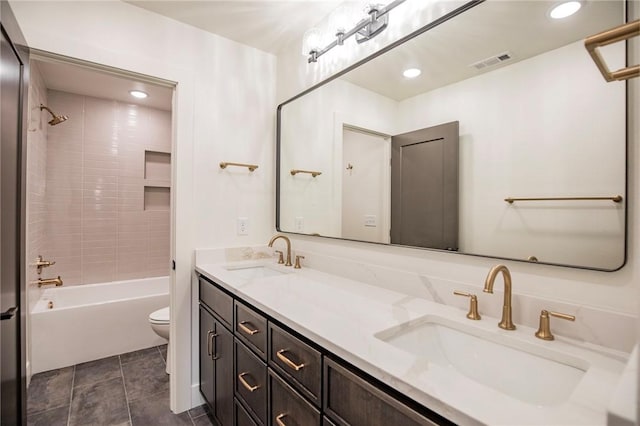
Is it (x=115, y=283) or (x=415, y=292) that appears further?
(x=115, y=283)

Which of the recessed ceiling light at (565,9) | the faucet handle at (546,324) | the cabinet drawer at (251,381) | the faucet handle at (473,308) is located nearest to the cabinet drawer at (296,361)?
the cabinet drawer at (251,381)

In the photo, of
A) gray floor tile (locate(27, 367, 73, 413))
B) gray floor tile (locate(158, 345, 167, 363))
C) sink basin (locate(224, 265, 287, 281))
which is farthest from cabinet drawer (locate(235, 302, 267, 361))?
gray floor tile (locate(158, 345, 167, 363))

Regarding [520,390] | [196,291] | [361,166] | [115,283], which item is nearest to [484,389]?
[520,390]

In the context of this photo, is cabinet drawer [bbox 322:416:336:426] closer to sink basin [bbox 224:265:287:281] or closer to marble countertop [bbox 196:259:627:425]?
marble countertop [bbox 196:259:627:425]

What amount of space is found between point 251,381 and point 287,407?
0.99ft

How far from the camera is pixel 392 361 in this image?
72cm

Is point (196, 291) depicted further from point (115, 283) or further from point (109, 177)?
point (109, 177)

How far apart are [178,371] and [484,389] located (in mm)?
1872

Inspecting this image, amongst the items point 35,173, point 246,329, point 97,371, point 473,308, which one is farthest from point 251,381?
point 35,173

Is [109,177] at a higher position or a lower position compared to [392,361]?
higher

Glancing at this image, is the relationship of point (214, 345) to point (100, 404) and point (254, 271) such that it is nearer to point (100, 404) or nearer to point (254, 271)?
point (254, 271)

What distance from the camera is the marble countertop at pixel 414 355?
552 millimetres

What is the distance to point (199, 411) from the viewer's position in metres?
1.89

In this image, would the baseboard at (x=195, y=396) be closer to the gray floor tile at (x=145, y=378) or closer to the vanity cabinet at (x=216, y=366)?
the vanity cabinet at (x=216, y=366)
